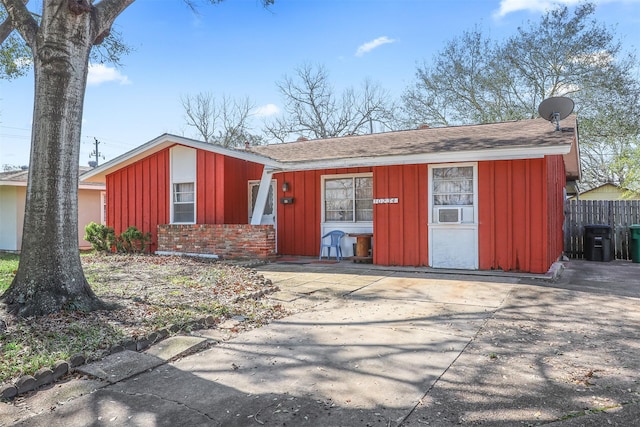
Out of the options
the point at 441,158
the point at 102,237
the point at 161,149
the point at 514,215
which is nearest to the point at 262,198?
the point at 161,149

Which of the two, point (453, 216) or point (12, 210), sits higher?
point (12, 210)

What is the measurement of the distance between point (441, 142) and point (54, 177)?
764cm

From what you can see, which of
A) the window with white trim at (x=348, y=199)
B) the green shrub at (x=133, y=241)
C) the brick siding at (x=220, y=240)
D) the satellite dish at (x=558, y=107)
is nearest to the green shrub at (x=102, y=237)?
the green shrub at (x=133, y=241)

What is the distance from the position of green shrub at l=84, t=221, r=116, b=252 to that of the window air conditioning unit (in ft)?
32.1

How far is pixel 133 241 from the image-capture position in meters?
12.5

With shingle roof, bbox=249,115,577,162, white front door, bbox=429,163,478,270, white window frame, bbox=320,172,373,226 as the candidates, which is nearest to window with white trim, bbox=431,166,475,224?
white front door, bbox=429,163,478,270

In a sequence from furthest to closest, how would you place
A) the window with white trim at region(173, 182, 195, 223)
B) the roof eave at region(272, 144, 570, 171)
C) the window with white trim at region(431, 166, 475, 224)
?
the window with white trim at region(173, 182, 195, 223) < the window with white trim at region(431, 166, 475, 224) < the roof eave at region(272, 144, 570, 171)

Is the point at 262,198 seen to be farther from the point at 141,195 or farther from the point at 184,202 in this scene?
the point at 141,195

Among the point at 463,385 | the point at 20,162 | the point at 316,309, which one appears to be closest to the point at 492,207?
the point at 316,309

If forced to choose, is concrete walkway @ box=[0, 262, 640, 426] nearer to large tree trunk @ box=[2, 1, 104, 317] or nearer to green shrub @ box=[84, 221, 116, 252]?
large tree trunk @ box=[2, 1, 104, 317]

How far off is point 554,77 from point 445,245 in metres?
16.4

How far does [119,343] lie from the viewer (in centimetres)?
382

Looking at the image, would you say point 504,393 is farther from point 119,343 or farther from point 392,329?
point 119,343

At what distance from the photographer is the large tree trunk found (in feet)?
A: 15.0
